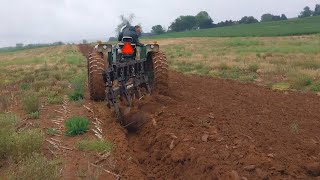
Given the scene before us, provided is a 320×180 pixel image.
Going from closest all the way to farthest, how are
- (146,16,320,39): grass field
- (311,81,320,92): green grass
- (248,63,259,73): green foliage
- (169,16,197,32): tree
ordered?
(311,81,320,92): green grass, (248,63,259,73): green foliage, (146,16,320,39): grass field, (169,16,197,32): tree

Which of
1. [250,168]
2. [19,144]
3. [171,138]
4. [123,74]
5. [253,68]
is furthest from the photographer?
[253,68]

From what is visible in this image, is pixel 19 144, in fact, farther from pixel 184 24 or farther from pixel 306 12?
pixel 306 12

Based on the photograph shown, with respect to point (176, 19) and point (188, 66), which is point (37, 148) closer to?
point (188, 66)

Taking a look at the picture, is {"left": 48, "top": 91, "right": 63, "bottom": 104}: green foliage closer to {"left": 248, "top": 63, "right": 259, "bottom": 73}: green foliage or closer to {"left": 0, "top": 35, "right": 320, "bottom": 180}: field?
{"left": 0, "top": 35, "right": 320, "bottom": 180}: field

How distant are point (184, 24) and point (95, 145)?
104089 mm

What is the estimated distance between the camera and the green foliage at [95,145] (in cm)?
677

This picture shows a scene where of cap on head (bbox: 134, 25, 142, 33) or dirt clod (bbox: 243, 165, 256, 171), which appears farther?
cap on head (bbox: 134, 25, 142, 33)

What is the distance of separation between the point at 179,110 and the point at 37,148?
365 cm

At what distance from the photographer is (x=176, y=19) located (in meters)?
112

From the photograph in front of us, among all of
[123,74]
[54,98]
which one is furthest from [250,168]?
[54,98]

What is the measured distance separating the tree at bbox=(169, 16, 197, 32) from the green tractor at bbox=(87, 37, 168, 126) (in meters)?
98.7

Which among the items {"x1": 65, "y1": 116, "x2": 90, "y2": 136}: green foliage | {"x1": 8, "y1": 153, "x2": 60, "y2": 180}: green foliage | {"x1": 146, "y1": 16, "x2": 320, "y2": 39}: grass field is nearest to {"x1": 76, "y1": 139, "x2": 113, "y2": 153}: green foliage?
{"x1": 65, "y1": 116, "x2": 90, "y2": 136}: green foliage

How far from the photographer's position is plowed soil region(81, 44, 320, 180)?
555 centimetres

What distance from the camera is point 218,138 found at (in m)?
6.72
